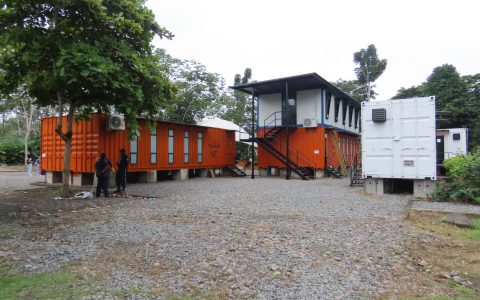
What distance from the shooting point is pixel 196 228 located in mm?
6742

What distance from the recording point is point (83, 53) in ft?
29.0

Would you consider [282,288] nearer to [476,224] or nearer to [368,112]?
[476,224]

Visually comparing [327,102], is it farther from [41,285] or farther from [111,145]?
[41,285]

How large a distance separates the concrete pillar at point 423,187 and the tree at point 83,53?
8866 mm

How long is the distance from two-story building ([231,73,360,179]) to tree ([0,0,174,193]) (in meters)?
10.6

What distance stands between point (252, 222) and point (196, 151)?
13857mm

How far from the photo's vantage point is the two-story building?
21.0 m

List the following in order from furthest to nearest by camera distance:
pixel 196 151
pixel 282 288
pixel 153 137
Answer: pixel 196 151 → pixel 153 137 → pixel 282 288

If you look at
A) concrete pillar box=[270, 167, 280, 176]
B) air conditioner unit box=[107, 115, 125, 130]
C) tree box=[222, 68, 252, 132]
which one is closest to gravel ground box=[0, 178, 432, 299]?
air conditioner unit box=[107, 115, 125, 130]

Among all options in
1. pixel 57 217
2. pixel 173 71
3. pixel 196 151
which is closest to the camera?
pixel 57 217

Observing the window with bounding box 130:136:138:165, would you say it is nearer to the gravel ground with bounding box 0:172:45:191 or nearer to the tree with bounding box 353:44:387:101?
the gravel ground with bounding box 0:172:45:191

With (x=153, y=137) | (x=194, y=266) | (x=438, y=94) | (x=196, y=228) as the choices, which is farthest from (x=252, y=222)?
(x=438, y=94)

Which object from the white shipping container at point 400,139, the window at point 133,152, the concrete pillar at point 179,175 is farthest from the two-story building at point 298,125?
the white shipping container at point 400,139

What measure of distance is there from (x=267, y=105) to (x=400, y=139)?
12701 mm
